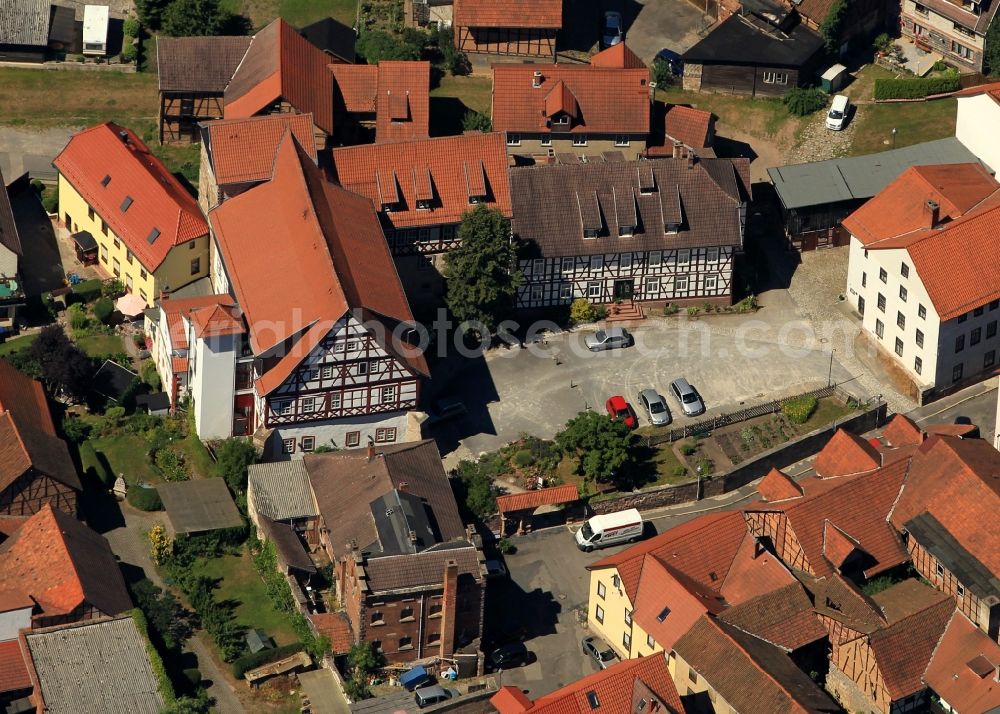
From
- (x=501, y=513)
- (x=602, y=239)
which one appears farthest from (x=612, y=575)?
(x=602, y=239)

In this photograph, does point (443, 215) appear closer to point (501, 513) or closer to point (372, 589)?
point (501, 513)

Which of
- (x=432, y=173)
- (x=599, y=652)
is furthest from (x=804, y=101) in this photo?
(x=599, y=652)

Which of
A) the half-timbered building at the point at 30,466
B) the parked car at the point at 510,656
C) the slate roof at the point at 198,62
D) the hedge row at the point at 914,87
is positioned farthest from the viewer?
the hedge row at the point at 914,87

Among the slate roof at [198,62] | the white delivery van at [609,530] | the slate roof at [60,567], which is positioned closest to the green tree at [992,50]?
the white delivery van at [609,530]

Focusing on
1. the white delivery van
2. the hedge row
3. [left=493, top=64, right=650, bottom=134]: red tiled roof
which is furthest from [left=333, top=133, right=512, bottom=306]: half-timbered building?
the hedge row

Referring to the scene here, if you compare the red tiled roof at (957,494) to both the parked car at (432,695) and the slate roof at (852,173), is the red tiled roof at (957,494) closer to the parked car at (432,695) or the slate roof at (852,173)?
the slate roof at (852,173)

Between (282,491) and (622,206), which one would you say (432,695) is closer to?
(282,491)
